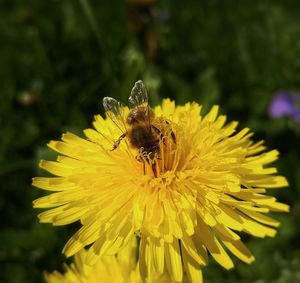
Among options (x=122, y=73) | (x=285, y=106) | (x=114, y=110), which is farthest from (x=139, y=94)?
(x=285, y=106)

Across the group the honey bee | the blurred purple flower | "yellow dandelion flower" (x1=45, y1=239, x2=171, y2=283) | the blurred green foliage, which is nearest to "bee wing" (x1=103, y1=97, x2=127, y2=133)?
the honey bee

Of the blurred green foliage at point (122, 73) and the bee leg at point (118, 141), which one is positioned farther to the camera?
the blurred green foliage at point (122, 73)

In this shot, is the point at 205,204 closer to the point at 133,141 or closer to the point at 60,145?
the point at 133,141

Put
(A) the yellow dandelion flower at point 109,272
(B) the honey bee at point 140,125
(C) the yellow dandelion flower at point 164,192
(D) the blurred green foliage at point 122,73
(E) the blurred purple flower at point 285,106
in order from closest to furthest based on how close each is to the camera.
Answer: (C) the yellow dandelion flower at point 164,192 → (B) the honey bee at point 140,125 → (A) the yellow dandelion flower at point 109,272 → (D) the blurred green foliage at point 122,73 → (E) the blurred purple flower at point 285,106

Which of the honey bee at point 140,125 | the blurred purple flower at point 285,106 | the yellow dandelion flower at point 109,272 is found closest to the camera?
the honey bee at point 140,125

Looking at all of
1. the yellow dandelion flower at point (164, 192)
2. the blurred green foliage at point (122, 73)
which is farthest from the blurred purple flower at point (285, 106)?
the yellow dandelion flower at point (164, 192)

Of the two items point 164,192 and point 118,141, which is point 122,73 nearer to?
point 118,141

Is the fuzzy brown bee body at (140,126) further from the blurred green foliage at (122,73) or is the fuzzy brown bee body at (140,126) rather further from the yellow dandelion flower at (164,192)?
the blurred green foliage at (122,73)
